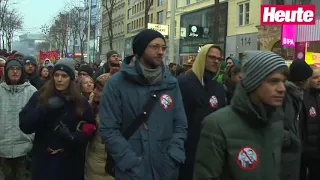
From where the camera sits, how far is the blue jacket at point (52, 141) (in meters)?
4.23

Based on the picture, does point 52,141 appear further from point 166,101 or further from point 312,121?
point 312,121

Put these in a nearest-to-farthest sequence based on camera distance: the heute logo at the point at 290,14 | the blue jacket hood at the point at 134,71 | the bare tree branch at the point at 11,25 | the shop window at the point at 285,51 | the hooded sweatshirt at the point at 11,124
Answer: the blue jacket hood at the point at 134,71
the hooded sweatshirt at the point at 11,124
the heute logo at the point at 290,14
the shop window at the point at 285,51
the bare tree branch at the point at 11,25

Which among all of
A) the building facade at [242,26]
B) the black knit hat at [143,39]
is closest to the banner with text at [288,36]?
the building facade at [242,26]

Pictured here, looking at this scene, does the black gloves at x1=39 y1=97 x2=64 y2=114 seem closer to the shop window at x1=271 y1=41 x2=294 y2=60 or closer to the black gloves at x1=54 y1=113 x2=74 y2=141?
the black gloves at x1=54 y1=113 x2=74 y2=141

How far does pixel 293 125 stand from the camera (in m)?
3.58

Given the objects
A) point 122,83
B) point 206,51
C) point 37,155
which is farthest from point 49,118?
point 206,51

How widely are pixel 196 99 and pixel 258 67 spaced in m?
2.03

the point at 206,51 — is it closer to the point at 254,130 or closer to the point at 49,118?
the point at 49,118

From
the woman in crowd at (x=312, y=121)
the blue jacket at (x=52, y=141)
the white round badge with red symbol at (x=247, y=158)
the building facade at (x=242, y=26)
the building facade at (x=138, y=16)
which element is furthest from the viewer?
the building facade at (x=138, y=16)

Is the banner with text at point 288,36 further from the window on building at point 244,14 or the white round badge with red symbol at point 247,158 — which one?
the white round badge with red symbol at point 247,158

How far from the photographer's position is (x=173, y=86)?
3.68 m

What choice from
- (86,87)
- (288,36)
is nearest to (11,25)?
(288,36)

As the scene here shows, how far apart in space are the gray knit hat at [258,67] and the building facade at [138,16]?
4601cm

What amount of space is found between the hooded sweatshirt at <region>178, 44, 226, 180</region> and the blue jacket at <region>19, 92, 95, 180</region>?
1.09 meters
